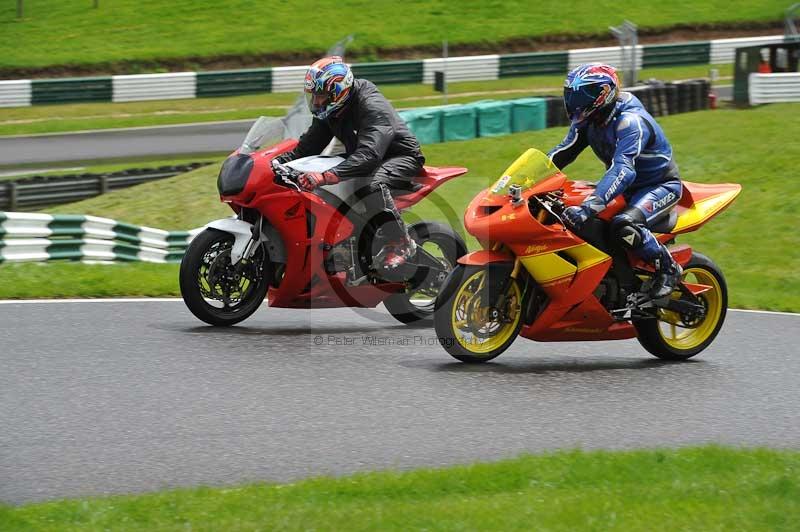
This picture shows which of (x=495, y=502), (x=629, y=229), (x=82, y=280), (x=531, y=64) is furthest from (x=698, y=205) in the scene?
(x=531, y=64)

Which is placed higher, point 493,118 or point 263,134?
point 263,134

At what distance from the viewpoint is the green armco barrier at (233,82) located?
29.5 metres

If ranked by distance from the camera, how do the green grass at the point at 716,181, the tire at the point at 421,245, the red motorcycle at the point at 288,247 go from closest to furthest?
1. the red motorcycle at the point at 288,247
2. the tire at the point at 421,245
3. the green grass at the point at 716,181

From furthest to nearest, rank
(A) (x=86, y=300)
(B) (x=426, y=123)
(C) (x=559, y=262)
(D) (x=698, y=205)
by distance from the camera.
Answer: (B) (x=426, y=123), (A) (x=86, y=300), (D) (x=698, y=205), (C) (x=559, y=262)

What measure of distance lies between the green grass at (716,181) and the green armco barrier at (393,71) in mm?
8937

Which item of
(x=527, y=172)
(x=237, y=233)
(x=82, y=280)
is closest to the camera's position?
(x=527, y=172)

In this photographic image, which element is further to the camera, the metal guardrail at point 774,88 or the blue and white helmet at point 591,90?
the metal guardrail at point 774,88

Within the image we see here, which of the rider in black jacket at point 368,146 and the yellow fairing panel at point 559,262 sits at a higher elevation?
the rider in black jacket at point 368,146

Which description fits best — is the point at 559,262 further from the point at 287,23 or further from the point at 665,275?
the point at 287,23

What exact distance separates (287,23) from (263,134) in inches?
1076

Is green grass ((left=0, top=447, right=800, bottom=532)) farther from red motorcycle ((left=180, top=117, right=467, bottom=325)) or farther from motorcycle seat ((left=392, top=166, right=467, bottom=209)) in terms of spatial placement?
motorcycle seat ((left=392, top=166, right=467, bottom=209))

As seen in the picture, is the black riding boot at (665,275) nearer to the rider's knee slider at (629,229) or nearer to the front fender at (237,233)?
the rider's knee slider at (629,229)

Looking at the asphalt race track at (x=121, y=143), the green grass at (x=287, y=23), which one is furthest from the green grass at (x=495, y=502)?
the green grass at (x=287, y=23)

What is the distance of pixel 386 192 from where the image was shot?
869cm
